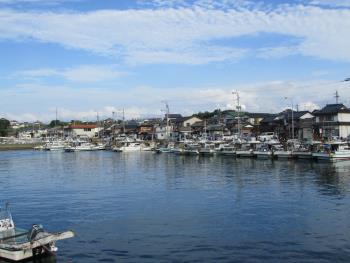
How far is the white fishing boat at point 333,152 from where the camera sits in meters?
54.8

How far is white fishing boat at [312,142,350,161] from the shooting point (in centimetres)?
5475

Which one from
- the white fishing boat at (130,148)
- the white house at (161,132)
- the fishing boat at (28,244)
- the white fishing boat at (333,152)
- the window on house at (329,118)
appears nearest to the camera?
the fishing boat at (28,244)

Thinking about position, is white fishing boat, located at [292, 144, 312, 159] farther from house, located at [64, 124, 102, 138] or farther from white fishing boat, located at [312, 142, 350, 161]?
house, located at [64, 124, 102, 138]

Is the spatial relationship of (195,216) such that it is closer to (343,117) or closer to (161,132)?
(343,117)

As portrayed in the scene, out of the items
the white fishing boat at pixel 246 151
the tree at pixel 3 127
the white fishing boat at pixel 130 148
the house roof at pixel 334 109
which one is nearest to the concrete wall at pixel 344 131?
the house roof at pixel 334 109

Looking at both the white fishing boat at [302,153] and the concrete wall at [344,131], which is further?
the concrete wall at [344,131]

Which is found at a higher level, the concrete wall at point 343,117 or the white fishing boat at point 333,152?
the concrete wall at point 343,117

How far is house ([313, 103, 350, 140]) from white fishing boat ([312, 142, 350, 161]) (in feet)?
35.0

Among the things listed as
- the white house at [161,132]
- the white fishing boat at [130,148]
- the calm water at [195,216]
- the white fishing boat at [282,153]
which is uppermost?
the white house at [161,132]

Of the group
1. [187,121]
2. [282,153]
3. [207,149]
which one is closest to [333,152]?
[282,153]

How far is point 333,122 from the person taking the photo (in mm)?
71312

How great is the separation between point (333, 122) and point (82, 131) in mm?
97832

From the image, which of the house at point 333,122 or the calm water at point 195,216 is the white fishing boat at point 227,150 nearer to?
the house at point 333,122

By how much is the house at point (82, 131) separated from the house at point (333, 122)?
91356 millimetres
